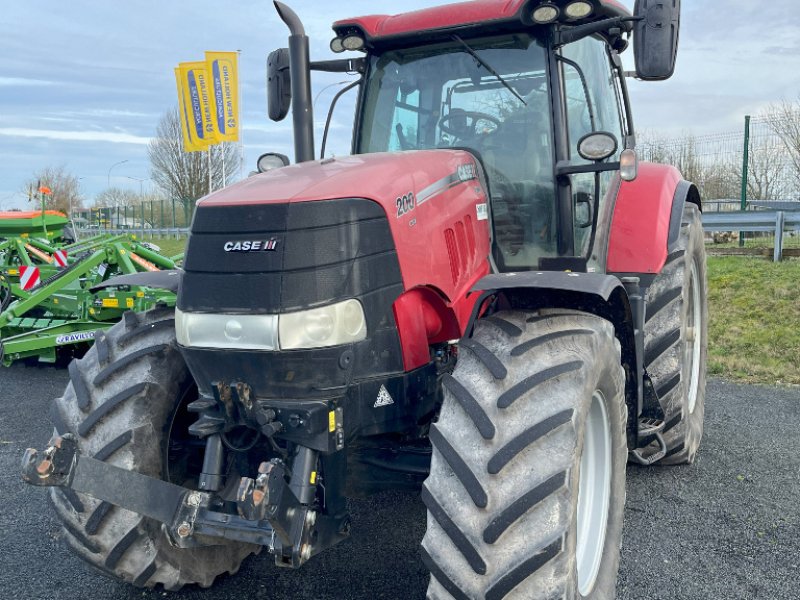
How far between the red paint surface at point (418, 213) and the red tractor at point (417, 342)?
0.5 inches

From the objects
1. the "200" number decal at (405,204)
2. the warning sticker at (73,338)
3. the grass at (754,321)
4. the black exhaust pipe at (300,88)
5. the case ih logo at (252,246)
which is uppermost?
the black exhaust pipe at (300,88)

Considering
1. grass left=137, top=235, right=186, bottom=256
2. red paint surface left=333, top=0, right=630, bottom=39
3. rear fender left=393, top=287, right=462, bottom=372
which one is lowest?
grass left=137, top=235, right=186, bottom=256

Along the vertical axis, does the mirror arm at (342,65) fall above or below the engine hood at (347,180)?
above

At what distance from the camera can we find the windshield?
338 centimetres

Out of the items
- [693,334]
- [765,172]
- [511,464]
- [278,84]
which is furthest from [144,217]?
[511,464]

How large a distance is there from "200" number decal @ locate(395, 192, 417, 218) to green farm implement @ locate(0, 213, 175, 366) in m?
4.16

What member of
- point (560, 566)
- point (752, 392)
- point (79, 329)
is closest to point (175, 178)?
point (79, 329)

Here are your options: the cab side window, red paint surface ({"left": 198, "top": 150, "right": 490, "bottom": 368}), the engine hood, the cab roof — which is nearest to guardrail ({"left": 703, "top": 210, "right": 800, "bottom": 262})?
the cab side window

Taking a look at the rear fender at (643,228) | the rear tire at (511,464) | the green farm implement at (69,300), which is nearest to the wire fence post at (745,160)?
the green farm implement at (69,300)

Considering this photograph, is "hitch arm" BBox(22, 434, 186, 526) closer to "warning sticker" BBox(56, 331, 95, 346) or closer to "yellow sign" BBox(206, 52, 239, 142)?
"warning sticker" BBox(56, 331, 95, 346)

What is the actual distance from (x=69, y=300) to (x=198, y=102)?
36.0ft

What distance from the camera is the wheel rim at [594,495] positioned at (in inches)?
111

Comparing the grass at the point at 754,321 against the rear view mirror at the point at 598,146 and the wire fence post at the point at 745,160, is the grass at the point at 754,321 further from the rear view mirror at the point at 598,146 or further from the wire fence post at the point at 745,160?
the rear view mirror at the point at 598,146

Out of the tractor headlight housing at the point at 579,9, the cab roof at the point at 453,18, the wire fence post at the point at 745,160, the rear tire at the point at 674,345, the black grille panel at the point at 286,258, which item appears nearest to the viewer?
the black grille panel at the point at 286,258
